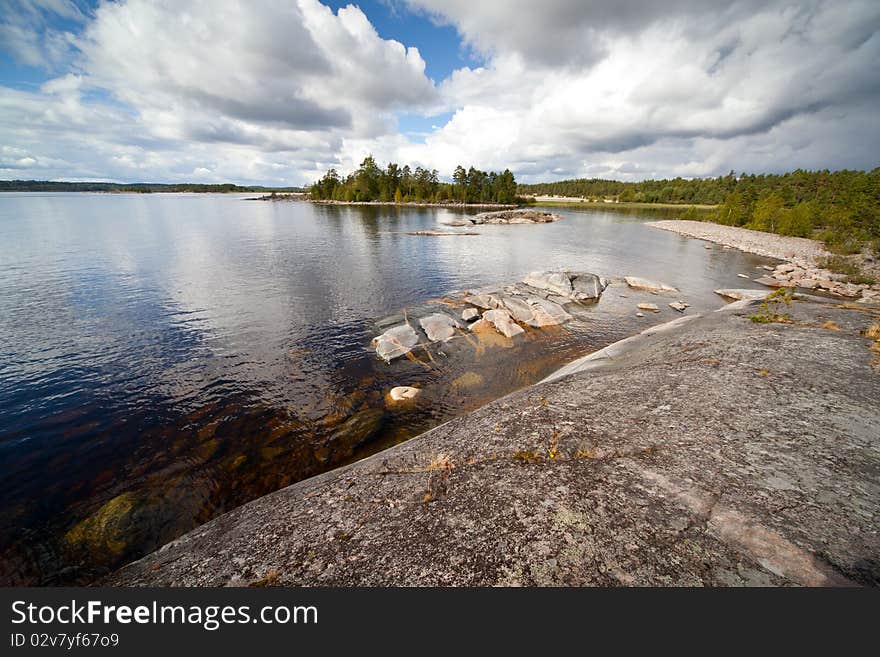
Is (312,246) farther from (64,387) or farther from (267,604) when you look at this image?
(267,604)

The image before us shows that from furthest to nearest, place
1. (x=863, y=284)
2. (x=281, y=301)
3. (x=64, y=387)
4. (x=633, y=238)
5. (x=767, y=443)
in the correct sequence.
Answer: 1. (x=633, y=238)
2. (x=863, y=284)
3. (x=281, y=301)
4. (x=64, y=387)
5. (x=767, y=443)

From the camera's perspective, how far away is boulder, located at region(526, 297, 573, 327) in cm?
2625

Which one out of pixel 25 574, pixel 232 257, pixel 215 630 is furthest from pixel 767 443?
pixel 232 257

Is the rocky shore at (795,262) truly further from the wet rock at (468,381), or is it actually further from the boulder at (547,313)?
the wet rock at (468,381)

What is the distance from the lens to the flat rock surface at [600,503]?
5.45 metres

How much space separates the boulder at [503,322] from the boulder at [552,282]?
379 inches

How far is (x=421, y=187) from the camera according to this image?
193 metres

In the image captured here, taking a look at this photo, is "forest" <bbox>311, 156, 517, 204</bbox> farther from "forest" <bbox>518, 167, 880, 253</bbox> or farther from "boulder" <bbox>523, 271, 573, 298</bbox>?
"boulder" <bbox>523, 271, 573, 298</bbox>

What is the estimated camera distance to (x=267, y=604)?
5086 millimetres

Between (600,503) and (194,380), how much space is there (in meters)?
19.8

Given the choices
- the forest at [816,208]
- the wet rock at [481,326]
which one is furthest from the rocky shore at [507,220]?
the wet rock at [481,326]

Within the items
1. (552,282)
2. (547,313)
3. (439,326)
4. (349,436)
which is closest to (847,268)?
(552,282)

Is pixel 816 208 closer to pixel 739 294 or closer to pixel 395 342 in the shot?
pixel 739 294

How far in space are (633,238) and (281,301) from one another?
259 ft
